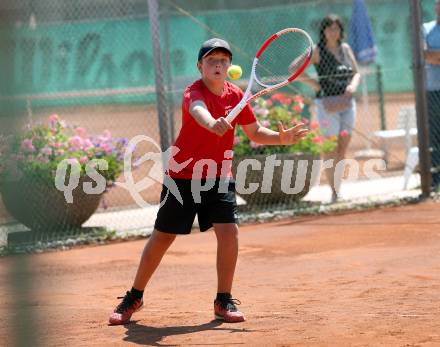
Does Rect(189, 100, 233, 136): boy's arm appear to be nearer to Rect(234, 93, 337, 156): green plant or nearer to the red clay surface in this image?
the red clay surface

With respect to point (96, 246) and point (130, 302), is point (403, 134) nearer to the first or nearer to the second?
point (96, 246)

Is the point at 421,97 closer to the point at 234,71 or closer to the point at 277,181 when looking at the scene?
the point at 277,181

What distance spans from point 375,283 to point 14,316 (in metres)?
2.35

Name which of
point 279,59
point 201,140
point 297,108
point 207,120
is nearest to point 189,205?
point 201,140

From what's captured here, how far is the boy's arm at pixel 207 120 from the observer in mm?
5867

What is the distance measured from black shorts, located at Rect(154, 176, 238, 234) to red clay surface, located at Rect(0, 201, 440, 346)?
0.57 metres

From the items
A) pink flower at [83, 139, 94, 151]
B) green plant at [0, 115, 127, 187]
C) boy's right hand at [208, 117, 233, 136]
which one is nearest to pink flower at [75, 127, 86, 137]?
green plant at [0, 115, 127, 187]

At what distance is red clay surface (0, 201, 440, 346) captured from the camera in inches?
229

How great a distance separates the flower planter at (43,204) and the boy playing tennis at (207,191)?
11.9 ft

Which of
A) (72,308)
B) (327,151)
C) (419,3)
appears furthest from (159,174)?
(72,308)

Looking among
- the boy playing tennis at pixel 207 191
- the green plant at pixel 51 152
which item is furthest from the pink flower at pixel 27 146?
the boy playing tennis at pixel 207 191

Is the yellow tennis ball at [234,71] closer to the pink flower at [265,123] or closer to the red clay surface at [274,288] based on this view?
the red clay surface at [274,288]

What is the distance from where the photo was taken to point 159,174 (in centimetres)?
1191

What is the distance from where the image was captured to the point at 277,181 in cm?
1102
